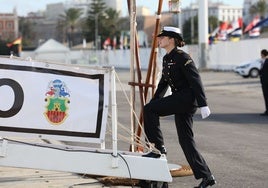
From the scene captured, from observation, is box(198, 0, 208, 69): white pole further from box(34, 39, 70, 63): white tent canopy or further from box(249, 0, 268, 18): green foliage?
box(249, 0, 268, 18): green foliage

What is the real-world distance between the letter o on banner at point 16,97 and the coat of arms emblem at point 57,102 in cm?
29

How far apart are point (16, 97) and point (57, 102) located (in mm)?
456

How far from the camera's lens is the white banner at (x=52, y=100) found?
264 inches

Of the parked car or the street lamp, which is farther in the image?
the parked car

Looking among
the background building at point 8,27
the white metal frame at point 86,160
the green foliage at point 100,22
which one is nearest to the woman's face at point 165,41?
the white metal frame at point 86,160

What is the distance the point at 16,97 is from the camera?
6.71m

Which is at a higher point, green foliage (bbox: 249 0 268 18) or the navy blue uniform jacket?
green foliage (bbox: 249 0 268 18)

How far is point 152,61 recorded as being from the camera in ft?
28.8

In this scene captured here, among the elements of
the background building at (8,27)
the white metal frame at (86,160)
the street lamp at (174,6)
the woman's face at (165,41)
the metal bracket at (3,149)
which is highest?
the background building at (8,27)

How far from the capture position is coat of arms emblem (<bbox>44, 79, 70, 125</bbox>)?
266 inches

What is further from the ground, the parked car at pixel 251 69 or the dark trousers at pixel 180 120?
the dark trousers at pixel 180 120

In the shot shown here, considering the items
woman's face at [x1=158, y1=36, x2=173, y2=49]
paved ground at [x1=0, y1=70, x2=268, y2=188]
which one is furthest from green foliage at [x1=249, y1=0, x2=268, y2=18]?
woman's face at [x1=158, y1=36, x2=173, y2=49]

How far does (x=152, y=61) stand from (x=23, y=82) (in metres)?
2.56

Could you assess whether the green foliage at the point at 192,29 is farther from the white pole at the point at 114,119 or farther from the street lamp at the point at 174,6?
the white pole at the point at 114,119
